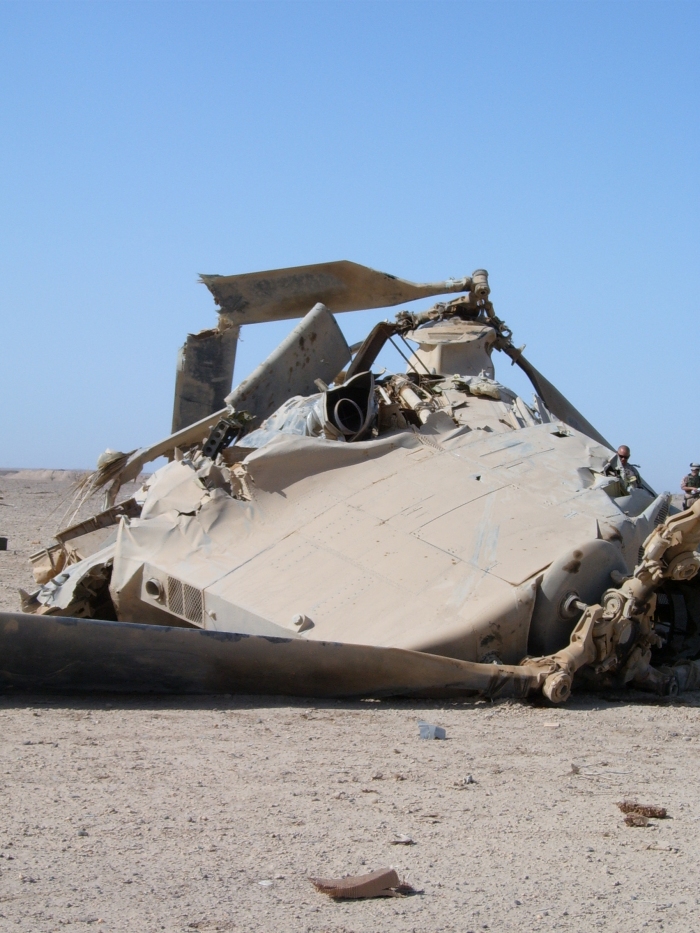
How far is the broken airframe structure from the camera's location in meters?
5.88

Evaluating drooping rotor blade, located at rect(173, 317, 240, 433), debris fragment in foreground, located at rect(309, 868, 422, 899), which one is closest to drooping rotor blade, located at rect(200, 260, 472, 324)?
drooping rotor blade, located at rect(173, 317, 240, 433)

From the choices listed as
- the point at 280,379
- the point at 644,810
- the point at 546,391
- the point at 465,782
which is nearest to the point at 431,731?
the point at 465,782

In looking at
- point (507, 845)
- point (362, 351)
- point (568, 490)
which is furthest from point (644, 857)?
point (362, 351)

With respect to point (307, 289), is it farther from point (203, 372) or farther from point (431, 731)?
point (431, 731)

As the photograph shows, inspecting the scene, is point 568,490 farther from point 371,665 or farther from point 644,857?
point 644,857

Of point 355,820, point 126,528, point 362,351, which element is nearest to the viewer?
point 355,820

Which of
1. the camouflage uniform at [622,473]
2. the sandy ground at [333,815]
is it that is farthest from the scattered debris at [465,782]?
the camouflage uniform at [622,473]

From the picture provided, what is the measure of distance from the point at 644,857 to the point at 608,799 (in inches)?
28.0

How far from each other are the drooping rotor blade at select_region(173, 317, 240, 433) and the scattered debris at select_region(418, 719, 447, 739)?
21.0 feet

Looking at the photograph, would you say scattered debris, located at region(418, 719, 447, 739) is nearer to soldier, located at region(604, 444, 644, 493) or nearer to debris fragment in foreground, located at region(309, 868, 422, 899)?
debris fragment in foreground, located at region(309, 868, 422, 899)

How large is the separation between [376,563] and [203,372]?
5023mm

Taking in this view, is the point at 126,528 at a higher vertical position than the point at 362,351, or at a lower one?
lower

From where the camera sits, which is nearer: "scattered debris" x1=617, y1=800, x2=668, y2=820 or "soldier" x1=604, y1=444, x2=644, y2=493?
"scattered debris" x1=617, y1=800, x2=668, y2=820

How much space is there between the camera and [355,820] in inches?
160
